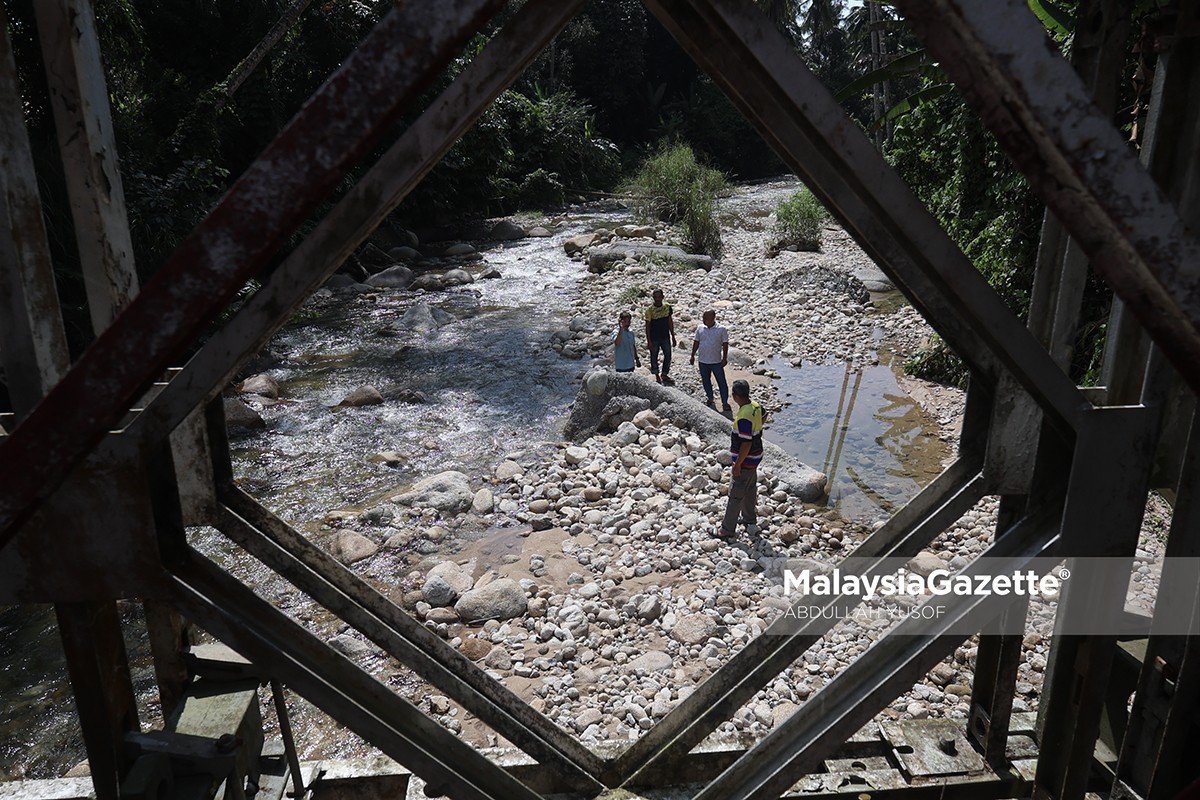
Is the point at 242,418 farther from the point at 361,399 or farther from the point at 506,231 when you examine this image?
the point at 506,231

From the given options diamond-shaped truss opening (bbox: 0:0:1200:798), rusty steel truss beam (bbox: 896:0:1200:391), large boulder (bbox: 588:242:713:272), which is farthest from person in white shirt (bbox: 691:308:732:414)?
rusty steel truss beam (bbox: 896:0:1200:391)

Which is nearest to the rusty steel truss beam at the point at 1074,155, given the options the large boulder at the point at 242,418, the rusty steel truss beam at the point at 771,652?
the rusty steel truss beam at the point at 771,652

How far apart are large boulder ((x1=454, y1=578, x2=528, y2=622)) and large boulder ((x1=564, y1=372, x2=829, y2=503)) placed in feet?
8.29

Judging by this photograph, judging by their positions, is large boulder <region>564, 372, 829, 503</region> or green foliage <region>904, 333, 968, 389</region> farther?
green foliage <region>904, 333, 968, 389</region>

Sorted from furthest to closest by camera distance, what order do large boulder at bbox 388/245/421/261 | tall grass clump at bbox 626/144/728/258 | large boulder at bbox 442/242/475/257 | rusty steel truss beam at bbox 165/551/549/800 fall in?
large boulder at bbox 442/242/475/257
large boulder at bbox 388/245/421/261
tall grass clump at bbox 626/144/728/258
rusty steel truss beam at bbox 165/551/549/800

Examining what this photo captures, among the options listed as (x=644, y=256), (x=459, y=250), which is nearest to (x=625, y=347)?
(x=644, y=256)

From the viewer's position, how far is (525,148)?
2469 cm

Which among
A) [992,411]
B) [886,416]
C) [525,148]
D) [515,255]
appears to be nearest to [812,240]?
[515,255]

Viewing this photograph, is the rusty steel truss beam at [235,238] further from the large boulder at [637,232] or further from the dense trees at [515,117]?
the large boulder at [637,232]

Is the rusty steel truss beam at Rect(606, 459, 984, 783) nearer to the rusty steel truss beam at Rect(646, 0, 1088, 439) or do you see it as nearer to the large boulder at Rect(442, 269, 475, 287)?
the rusty steel truss beam at Rect(646, 0, 1088, 439)

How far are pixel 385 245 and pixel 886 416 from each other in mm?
12705

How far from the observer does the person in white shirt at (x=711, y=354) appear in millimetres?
8594

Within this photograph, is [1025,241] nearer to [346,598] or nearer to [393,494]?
[393,494]

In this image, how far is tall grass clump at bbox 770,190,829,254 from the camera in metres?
17.1
